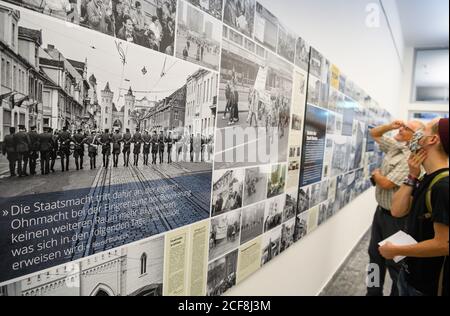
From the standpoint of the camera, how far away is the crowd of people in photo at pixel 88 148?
635mm

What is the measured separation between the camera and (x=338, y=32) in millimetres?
2289

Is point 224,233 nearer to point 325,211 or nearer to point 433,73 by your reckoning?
point 325,211

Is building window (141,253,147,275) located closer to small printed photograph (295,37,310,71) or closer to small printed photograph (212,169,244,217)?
small printed photograph (212,169,244,217)

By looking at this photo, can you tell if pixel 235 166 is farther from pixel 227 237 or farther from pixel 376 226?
pixel 376 226

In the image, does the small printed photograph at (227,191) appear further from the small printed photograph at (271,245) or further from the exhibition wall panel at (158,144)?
the small printed photograph at (271,245)

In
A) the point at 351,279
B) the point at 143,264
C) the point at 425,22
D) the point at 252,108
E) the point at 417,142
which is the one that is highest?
the point at 425,22

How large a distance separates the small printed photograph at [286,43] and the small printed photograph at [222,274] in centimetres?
101

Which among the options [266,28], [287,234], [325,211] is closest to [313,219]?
[325,211]

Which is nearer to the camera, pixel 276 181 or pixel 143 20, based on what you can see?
pixel 143 20

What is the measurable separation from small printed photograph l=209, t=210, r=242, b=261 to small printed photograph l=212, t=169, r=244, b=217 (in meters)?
0.03

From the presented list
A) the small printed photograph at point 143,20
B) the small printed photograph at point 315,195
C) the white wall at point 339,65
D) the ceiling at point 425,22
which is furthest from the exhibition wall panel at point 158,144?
the ceiling at point 425,22

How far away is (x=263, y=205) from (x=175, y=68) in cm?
86

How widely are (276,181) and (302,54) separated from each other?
749 mm

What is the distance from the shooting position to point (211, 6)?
1.06m
